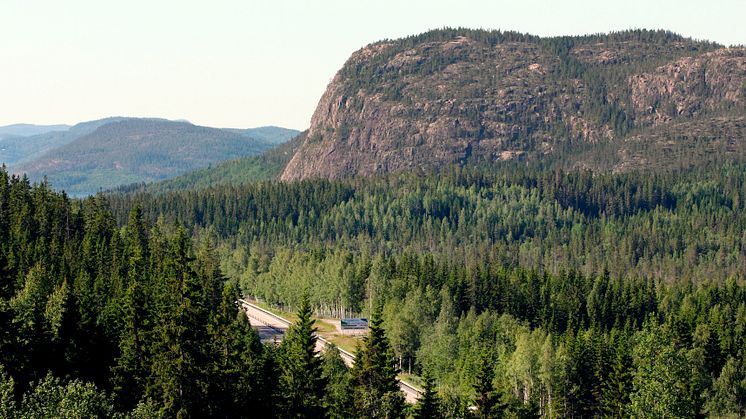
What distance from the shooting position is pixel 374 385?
7619cm

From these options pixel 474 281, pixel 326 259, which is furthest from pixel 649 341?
pixel 326 259

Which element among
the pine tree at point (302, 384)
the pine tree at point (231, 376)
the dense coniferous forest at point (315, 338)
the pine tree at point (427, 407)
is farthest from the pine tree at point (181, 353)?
the pine tree at point (427, 407)

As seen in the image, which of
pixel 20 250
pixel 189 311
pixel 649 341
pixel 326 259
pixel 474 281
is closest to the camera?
pixel 189 311

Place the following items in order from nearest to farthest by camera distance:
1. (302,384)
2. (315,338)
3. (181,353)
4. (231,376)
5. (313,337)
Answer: (181,353) → (231,376) → (302,384) → (313,337) → (315,338)

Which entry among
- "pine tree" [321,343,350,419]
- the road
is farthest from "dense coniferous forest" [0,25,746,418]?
the road

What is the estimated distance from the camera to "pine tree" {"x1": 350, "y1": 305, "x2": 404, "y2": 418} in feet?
247

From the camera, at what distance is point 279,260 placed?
197250mm

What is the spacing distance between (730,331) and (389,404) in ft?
278

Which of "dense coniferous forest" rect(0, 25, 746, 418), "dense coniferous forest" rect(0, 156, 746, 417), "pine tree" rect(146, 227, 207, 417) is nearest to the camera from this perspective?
"pine tree" rect(146, 227, 207, 417)

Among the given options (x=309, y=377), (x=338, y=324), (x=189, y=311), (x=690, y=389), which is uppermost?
(x=189, y=311)

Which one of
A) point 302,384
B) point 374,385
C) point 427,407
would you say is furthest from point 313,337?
point 427,407

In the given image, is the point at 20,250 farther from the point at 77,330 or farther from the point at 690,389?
the point at 690,389

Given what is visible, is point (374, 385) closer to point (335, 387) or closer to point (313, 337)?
point (313, 337)

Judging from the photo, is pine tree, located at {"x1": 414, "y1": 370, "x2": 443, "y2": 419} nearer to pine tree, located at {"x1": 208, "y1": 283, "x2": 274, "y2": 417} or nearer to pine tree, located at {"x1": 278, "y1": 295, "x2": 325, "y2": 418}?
pine tree, located at {"x1": 278, "y1": 295, "x2": 325, "y2": 418}
